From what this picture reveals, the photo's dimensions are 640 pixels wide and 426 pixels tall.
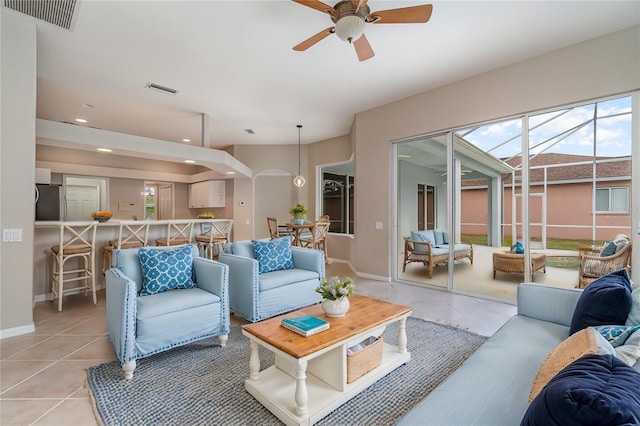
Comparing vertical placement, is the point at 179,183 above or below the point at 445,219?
above

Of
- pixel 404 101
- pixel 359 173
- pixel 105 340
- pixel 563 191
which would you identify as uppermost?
pixel 404 101

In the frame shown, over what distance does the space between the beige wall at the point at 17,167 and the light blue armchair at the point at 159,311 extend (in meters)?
1.19

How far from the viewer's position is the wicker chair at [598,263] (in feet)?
10.2

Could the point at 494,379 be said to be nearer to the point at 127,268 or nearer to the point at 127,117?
the point at 127,268

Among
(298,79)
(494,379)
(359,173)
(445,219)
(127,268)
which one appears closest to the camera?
(494,379)

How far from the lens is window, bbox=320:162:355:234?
7108mm

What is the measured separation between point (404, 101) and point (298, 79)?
1.81 meters

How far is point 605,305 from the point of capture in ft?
5.12

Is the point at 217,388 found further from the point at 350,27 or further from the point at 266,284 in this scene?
the point at 350,27

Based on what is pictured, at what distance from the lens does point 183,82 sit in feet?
13.5

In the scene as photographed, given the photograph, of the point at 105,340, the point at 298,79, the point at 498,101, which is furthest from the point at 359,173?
the point at 105,340

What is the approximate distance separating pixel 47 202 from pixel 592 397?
20.8 ft

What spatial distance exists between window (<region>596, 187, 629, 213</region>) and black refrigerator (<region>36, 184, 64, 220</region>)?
756 centimetres

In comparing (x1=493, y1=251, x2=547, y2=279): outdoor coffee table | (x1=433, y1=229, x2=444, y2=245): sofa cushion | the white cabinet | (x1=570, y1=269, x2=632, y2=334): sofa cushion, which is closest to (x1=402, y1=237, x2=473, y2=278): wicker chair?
(x1=433, y1=229, x2=444, y2=245): sofa cushion
